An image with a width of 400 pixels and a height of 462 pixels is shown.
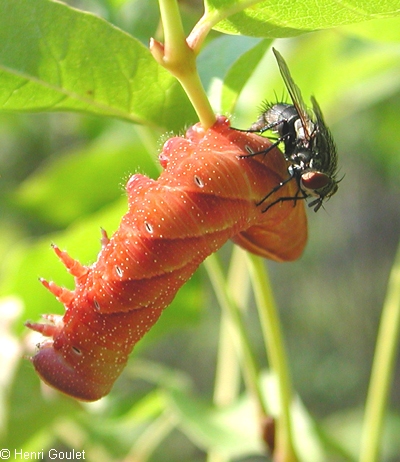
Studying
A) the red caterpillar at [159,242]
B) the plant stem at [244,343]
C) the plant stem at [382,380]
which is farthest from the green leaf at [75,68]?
the plant stem at [382,380]

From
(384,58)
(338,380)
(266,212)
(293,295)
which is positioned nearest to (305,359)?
(338,380)

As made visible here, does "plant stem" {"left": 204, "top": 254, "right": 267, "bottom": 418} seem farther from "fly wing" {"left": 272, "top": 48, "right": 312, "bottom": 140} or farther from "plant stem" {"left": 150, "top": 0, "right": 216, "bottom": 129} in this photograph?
"plant stem" {"left": 150, "top": 0, "right": 216, "bottom": 129}

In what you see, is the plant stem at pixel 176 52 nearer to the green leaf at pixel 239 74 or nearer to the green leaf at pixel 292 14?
the green leaf at pixel 292 14

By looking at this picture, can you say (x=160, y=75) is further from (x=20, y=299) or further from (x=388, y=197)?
(x=388, y=197)

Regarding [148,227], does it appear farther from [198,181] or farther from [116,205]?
[116,205]

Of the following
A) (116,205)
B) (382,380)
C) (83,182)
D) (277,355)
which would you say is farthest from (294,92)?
(83,182)
